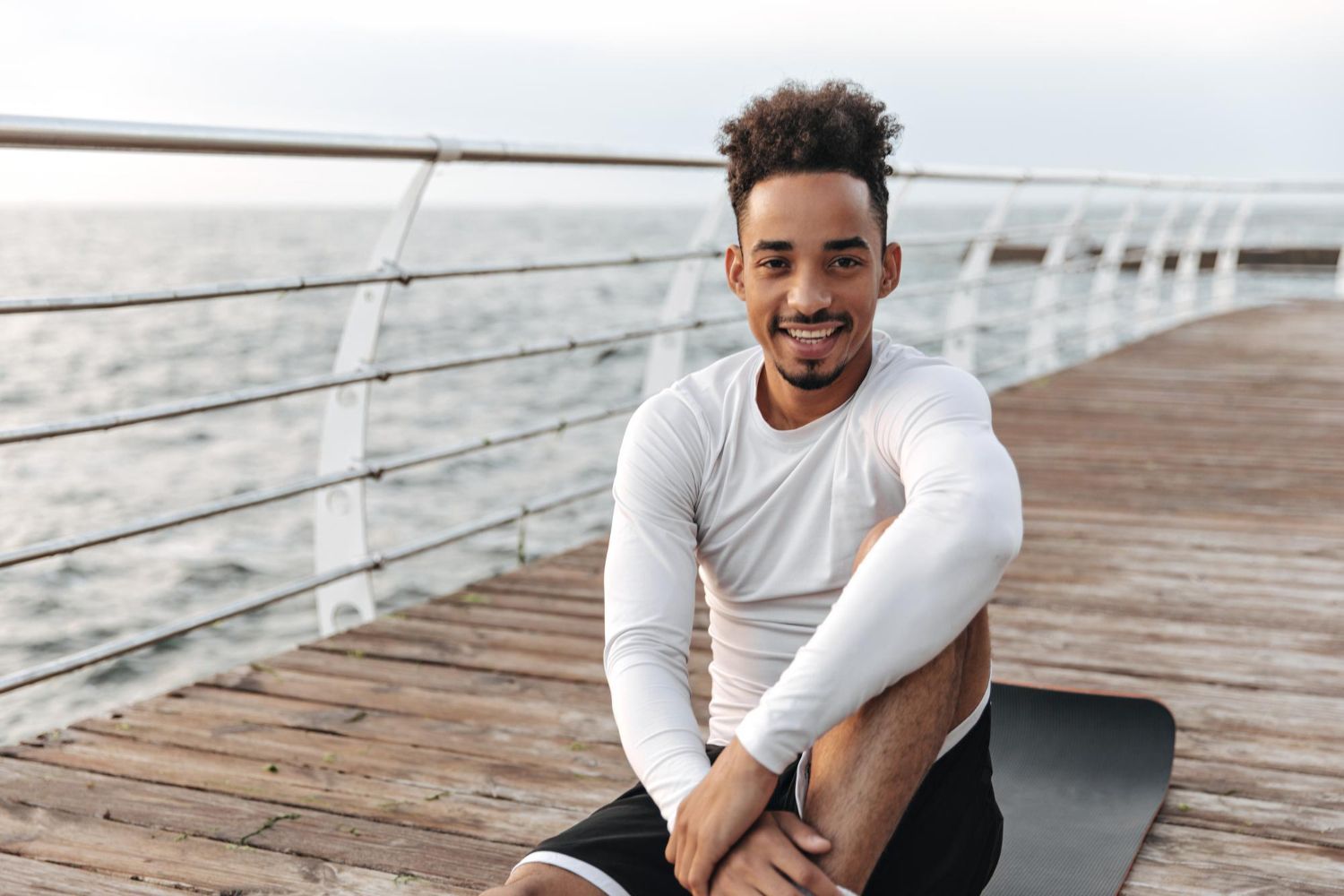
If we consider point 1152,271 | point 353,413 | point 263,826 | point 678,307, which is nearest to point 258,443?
point 1152,271

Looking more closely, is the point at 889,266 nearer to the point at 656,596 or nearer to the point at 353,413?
the point at 656,596

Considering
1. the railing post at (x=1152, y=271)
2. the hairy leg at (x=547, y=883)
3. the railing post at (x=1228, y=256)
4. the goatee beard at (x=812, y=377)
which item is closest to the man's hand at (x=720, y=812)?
the hairy leg at (x=547, y=883)

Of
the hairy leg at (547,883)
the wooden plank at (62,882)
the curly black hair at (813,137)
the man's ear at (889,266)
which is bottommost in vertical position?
the wooden plank at (62,882)

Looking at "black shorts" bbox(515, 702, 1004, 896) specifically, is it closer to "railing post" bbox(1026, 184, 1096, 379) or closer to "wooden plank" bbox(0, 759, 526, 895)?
"wooden plank" bbox(0, 759, 526, 895)

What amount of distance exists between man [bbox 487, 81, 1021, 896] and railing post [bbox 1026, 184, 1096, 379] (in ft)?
15.2

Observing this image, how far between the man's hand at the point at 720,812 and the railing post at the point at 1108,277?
586cm

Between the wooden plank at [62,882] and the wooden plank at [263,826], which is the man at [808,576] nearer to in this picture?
the wooden plank at [263,826]

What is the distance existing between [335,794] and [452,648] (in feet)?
2.25

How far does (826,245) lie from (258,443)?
11413 millimetres

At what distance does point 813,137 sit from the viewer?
1338 millimetres

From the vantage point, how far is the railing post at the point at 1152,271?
24.7 ft

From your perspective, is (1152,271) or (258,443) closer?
(1152,271)

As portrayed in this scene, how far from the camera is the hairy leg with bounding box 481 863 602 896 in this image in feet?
3.95

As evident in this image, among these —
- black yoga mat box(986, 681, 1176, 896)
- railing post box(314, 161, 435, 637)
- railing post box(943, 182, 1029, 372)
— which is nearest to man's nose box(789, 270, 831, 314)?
black yoga mat box(986, 681, 1176, 896)
